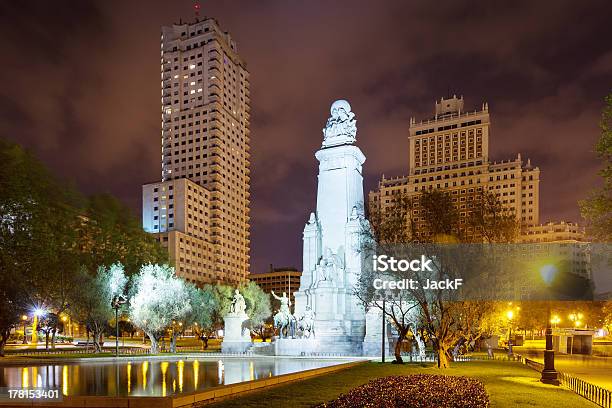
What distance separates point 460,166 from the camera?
146 m

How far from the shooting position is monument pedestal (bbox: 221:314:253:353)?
167ft

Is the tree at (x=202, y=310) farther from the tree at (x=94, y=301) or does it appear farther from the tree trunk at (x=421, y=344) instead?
the tree trunk at (x=421, y=344)

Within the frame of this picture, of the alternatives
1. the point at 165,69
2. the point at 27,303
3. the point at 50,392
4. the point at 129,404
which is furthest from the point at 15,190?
the point at 165,69

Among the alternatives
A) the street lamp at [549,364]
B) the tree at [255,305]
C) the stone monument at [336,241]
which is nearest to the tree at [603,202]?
the street lamp at [549,364]

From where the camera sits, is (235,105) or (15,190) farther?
(235,105)

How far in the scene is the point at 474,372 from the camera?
26.8m

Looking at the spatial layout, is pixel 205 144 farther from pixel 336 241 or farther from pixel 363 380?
pixel 363 380

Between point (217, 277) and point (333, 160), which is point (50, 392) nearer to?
point (333, 160)

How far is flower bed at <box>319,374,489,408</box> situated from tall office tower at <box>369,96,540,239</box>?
123713 millimetres

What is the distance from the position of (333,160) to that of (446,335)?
35.0 meters

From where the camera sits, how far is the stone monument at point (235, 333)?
50781 millimetres

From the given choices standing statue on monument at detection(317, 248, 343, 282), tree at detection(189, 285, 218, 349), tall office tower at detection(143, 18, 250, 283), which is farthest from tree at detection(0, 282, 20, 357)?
tall office tower at detection(143, 18, 250, 283)

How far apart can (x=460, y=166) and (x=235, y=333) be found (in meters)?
108

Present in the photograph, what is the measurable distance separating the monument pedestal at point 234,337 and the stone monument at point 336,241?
542 cm
